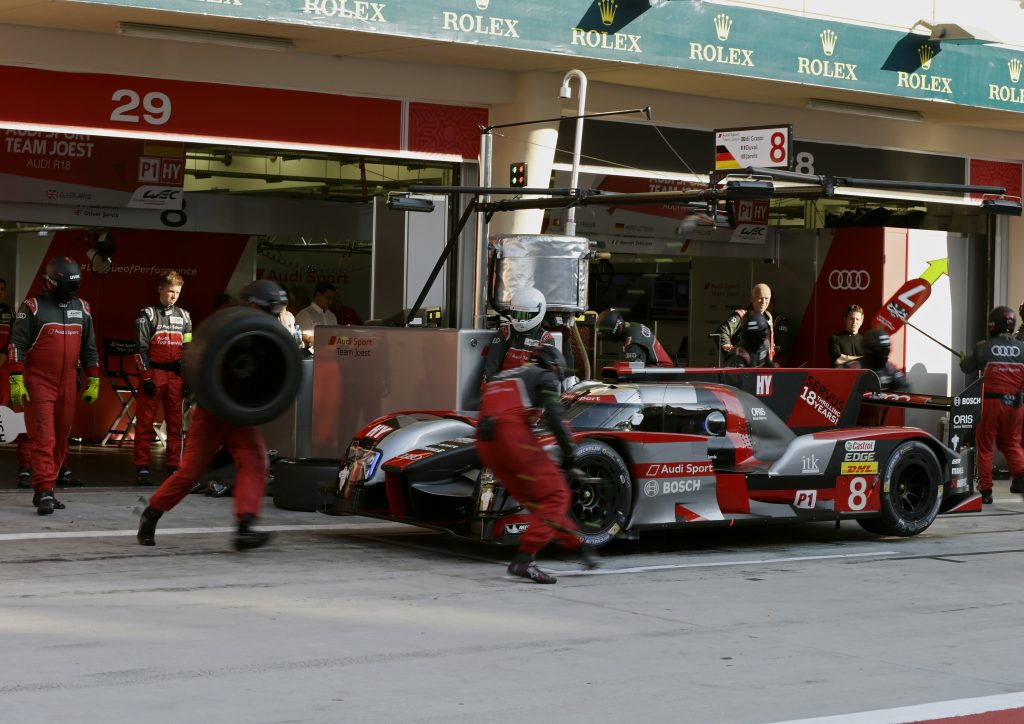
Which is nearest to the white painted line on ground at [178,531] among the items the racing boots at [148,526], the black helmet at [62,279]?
the racing boots at [148,526]

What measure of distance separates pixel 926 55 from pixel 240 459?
10060 millimetres

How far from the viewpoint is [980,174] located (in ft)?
62.8

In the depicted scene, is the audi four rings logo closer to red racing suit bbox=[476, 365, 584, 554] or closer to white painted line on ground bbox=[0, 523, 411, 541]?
white painted line on ground bbox=[0, 523, 411, 541]

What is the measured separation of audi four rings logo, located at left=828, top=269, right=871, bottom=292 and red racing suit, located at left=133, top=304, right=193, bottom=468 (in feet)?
28.2

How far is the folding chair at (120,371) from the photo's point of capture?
60.1 feet

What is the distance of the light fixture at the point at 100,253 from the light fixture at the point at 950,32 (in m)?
9.50

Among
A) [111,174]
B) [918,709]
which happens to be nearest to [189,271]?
[111,174]

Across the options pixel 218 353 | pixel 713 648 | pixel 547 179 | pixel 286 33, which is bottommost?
pixel 713 648

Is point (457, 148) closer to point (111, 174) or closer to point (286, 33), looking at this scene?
point (286, 33)

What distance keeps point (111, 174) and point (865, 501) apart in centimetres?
1048

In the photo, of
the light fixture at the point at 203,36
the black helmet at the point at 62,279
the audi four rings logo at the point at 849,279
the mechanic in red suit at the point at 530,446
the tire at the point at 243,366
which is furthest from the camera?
the audi four rings logo at the point at 849,279

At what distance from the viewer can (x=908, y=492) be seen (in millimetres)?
11602

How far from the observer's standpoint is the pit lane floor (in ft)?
20.0

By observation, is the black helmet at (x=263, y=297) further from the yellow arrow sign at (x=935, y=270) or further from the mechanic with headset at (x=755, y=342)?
the yellow arrow sign at (x=935, y=270)
